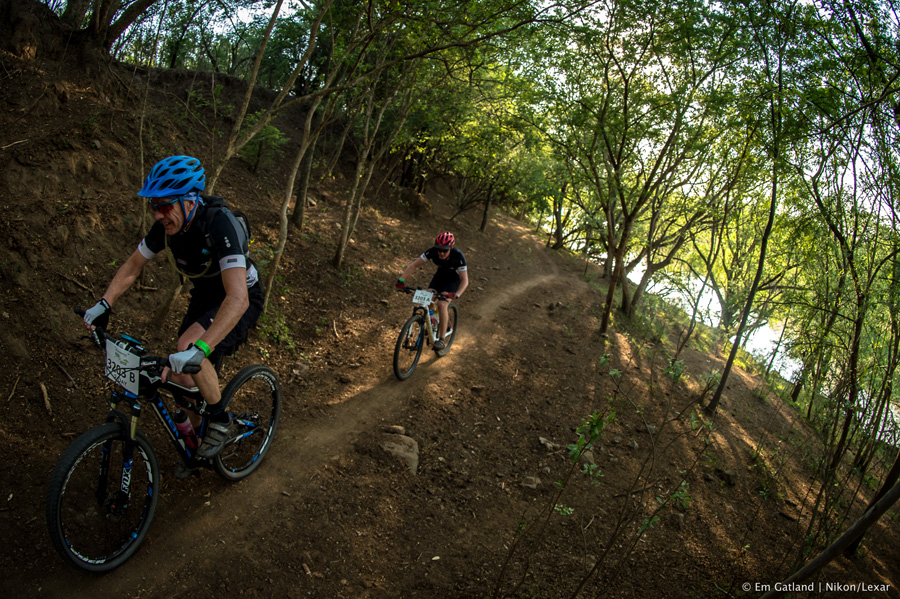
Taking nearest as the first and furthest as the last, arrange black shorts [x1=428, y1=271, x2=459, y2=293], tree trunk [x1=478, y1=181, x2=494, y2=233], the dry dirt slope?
the dry dirt slope < black shorts [x1=428, y1=271, x2=459, y2=293] < tree trunk [x1=478, y1=181, x2=494, y2=233]

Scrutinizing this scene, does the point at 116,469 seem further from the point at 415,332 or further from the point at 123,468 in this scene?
the point at 415,332

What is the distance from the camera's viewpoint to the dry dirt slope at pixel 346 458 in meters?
3.58

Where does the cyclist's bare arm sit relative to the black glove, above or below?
above

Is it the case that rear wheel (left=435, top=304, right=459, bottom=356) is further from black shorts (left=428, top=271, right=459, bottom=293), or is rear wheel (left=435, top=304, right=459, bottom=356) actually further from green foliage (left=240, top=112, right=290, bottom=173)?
green foliage (left=240, top=112, right=290, bottom=173)

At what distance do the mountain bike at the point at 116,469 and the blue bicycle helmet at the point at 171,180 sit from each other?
1023 millimetres

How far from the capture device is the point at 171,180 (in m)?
3.14

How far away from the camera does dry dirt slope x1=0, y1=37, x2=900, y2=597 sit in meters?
3.58

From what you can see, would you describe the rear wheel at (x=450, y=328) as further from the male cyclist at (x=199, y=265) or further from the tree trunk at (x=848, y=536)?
the tree trunk at (x=848, y=536)

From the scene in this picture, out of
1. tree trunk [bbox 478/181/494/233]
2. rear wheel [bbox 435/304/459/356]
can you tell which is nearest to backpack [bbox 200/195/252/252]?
rear wheel [bbox 435/304/459/356]

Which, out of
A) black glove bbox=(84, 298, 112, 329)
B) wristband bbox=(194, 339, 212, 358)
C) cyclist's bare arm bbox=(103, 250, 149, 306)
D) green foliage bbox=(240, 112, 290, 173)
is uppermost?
green foliage bbox=(240, 112, 290, 173)

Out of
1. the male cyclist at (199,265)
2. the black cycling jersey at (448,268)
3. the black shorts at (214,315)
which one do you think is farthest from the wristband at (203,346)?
the black cycling jersey at (448,268)

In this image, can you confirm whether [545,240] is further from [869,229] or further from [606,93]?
[869,229]

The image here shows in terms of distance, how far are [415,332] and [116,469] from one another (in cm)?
440

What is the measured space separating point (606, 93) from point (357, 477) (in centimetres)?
1141
